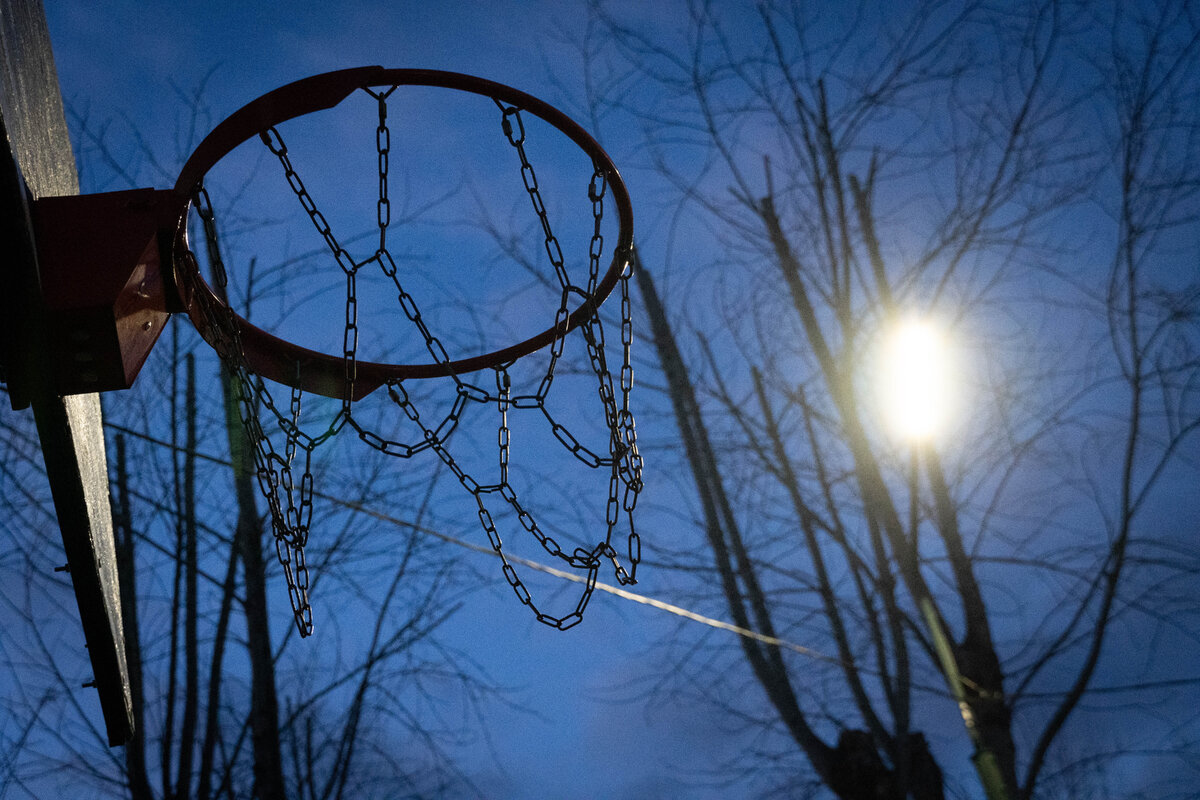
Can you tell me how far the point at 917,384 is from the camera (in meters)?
6.87

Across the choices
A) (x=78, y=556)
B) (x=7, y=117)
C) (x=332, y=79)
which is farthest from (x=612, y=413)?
(x=7, y=117)

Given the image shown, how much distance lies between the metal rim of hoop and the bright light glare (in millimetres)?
4029

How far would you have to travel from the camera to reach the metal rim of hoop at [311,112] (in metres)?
2.75

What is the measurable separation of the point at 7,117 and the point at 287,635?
4.59m

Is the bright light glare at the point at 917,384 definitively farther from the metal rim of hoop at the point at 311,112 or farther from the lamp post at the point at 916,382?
the metal rim of hoop at the point at 311,112

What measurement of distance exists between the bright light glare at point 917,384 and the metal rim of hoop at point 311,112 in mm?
4029

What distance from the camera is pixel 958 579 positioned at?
6574mm

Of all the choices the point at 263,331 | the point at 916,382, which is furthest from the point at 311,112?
the point at 916,382

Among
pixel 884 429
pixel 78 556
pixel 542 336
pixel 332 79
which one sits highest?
pixel 884 429

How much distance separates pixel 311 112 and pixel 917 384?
5.22 metres

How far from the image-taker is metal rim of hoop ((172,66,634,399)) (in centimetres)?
275

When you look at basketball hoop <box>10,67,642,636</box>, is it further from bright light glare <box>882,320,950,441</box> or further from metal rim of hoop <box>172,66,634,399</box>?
bright light glare <box>882,320,950,441</box>

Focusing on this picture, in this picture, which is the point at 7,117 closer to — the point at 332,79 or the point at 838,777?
the point at 332,79

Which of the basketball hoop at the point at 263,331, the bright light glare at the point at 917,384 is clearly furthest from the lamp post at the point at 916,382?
the basketball hoop at the point at 263,331
